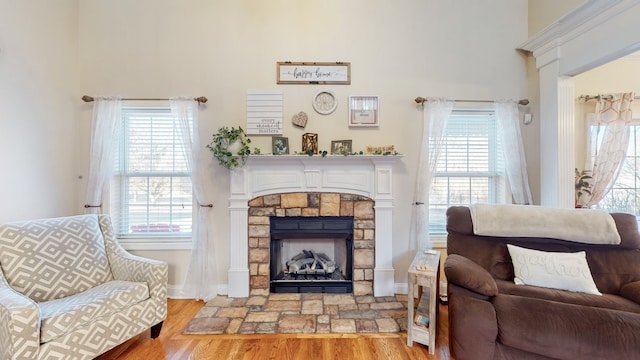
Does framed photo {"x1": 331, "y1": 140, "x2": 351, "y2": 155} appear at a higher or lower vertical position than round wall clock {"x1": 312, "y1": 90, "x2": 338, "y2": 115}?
lower

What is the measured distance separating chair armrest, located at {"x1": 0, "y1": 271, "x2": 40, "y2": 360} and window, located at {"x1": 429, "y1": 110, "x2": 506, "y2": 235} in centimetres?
325

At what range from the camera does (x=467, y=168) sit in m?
3.02

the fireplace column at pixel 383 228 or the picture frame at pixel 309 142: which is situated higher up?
the picture frame at pixel 309 142

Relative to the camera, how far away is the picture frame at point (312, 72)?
2889 millimetres

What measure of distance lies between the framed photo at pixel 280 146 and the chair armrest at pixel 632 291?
289cm

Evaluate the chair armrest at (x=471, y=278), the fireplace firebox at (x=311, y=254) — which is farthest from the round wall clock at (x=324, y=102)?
the chair armrest at (x=471, y=278)

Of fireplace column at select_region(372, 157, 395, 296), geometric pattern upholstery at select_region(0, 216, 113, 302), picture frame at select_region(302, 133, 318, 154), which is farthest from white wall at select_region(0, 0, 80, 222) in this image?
fireplace column at select_region(372, 157, 395, 296)

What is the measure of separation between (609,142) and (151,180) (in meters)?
5.20

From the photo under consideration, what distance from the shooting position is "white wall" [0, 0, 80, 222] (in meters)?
2.17

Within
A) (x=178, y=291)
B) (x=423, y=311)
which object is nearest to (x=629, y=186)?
(x=423, y=311)

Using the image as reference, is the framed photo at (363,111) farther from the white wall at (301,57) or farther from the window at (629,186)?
the window at (629,186)

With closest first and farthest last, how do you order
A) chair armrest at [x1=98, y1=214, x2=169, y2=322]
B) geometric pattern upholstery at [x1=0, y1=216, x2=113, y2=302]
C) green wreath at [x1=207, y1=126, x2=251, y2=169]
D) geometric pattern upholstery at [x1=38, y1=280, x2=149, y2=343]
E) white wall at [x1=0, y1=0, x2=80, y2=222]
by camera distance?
geometric pattern upholstery at [x1=38, y1=280, x2=149, y2=343] < geometric pattern upholstery at [x1=0, y1=216, x2=113, y2=302] < chair armrest at [x1=98, y1=214, x2=169, y2=322] < white wall at [x1=0, y1=0, x2=80, y2=222] < green wreath at [x1=207, y1=126, x2=251, y2=169]

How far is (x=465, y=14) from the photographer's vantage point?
9.62 ft

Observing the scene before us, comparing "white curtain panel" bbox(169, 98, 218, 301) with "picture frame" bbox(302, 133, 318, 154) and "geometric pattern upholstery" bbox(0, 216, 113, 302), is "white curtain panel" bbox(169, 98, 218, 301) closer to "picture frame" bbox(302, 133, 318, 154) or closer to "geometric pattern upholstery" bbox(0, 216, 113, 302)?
"geometric pattern upholstery" bbox(0, 216, 113, 302)
